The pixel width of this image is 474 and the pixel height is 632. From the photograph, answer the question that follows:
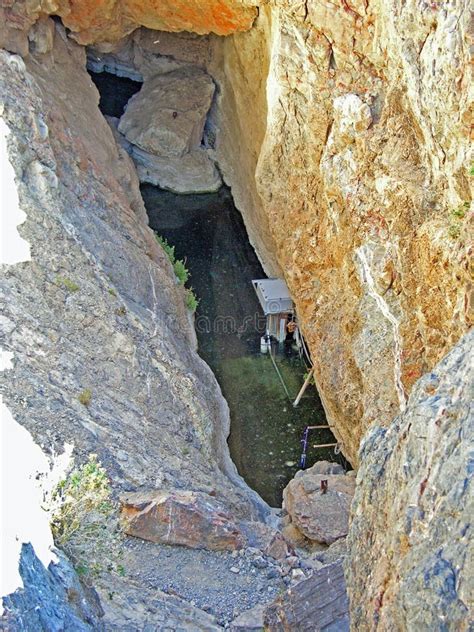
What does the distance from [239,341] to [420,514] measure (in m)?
16.4

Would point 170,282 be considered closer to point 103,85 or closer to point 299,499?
point 299,499

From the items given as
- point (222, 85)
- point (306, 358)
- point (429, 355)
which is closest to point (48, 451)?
point (429, 355)

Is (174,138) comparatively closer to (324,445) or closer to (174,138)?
(174,138)

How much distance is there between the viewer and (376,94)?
54.7ft

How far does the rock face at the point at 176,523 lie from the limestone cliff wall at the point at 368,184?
14.6 ft

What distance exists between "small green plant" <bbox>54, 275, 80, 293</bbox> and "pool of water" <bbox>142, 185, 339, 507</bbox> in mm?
5858

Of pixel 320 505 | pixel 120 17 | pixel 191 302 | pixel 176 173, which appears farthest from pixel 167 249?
pixel 320 505

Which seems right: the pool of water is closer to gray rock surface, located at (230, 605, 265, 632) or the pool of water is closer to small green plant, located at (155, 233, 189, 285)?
small green plant, located at (155, 233, 189, 285)

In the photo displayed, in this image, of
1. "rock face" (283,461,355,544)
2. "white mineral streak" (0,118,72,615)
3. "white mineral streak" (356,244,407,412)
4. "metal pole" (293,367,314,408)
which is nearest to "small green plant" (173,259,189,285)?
"metal pole" (293,367,314,408)

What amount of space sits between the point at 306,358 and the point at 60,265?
8.31 metres

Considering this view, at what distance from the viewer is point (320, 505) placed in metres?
16.8

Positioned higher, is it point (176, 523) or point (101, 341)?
point (101, 341)

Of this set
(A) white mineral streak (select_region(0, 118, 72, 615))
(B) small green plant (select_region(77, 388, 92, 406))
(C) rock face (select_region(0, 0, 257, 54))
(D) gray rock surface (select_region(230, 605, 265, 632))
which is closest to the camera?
(A) white mineral streak (select_region(0, 118, 72, 615))

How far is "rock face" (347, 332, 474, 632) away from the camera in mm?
6570
